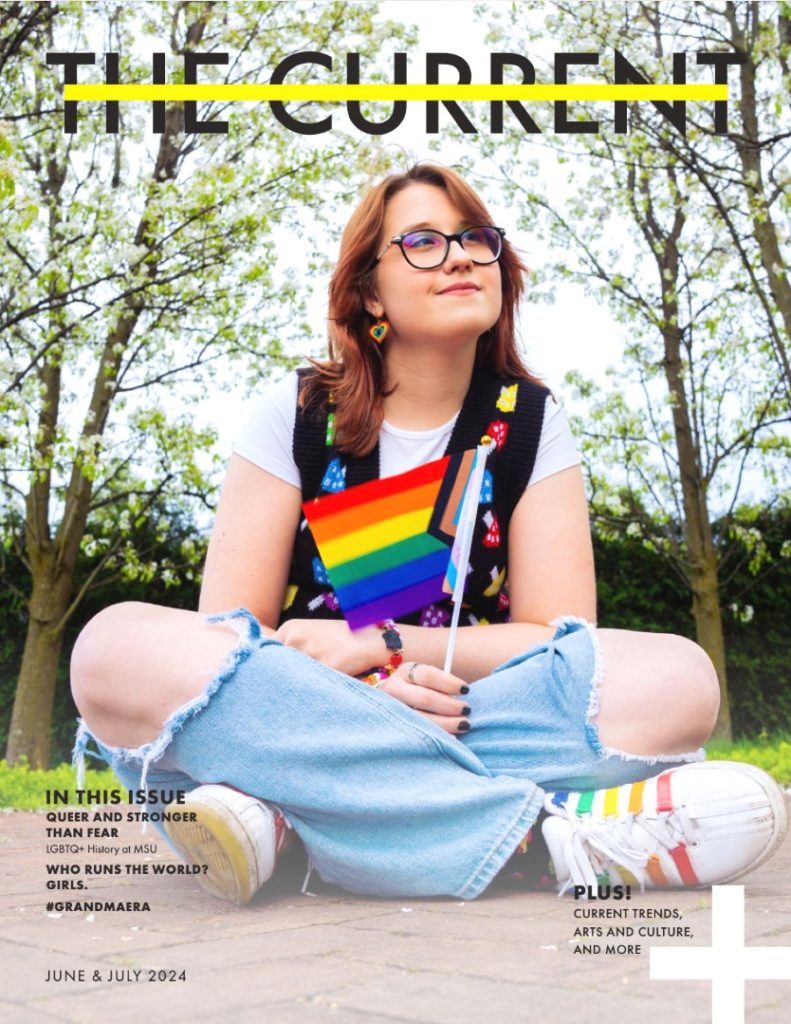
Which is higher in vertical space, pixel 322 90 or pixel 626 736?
pixel 322 90

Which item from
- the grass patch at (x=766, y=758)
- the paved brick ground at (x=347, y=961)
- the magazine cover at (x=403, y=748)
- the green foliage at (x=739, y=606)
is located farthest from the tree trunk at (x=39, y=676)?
the paved brick ground at (x=347, y=961)

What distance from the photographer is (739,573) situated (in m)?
11.1

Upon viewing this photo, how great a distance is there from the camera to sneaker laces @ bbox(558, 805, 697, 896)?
232 cm

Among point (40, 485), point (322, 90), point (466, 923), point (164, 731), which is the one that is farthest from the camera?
point (40, 485)

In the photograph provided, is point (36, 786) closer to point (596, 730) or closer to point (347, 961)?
point (596, 730)

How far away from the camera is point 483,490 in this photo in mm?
2926

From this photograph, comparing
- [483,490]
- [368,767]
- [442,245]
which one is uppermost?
[442,245]

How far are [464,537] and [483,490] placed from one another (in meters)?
0.34

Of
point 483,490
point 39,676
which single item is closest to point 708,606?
point 39,676

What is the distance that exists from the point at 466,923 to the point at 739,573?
31.0 feet

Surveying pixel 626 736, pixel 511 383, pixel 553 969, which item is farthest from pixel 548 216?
pixel 553 969

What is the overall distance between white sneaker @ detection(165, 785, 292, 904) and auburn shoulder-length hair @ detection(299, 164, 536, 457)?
935 millimetres

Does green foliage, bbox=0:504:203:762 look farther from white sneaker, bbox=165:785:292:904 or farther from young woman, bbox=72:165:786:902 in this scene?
white sneaker, bbox=165:785:292:904

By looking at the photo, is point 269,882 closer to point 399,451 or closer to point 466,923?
point 466,923
